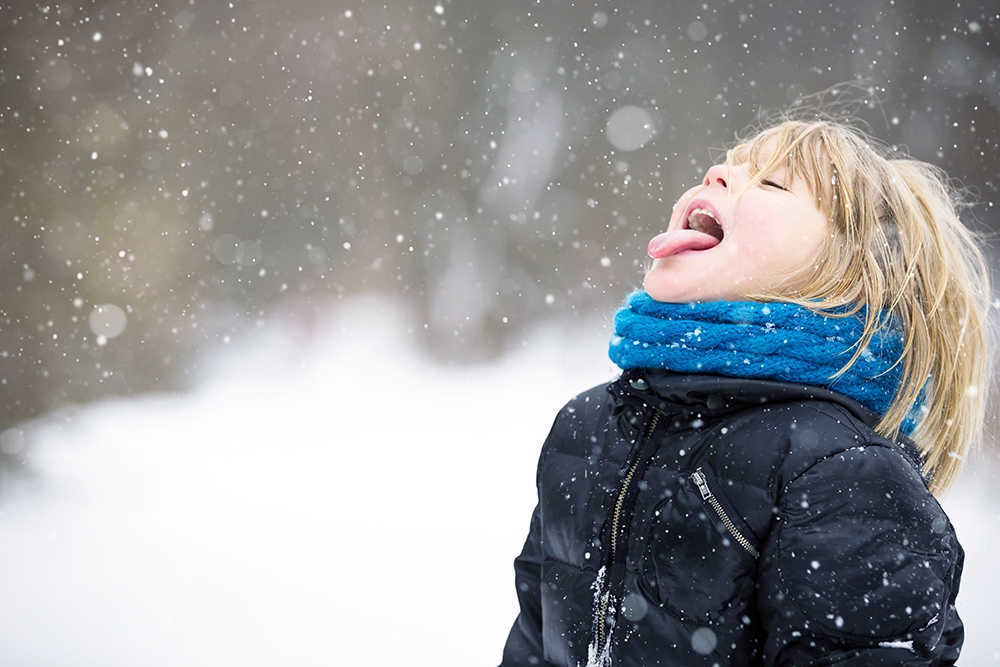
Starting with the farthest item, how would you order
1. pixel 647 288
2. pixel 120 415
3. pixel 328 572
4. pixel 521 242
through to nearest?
pixel 521 242
pixel 120 415
pixel 328 572
pixel 647 288

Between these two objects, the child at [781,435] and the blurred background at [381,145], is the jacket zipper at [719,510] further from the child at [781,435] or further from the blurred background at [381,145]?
the blurred background at [381,145]

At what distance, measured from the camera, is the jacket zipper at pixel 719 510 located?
1.94 feet

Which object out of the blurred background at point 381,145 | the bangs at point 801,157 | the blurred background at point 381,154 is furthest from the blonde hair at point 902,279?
the blurred background at point 381,145

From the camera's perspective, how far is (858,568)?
21.0 inches

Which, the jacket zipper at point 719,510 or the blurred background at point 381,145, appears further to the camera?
the blurred background at point 381,145

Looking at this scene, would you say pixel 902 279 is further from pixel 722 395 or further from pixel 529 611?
pixel 529 611

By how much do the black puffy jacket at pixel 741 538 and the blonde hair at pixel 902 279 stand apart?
69 mm

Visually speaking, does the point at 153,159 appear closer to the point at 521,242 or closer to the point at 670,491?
the point at 521,242

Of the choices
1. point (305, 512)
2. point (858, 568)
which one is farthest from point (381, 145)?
point (858, 568)

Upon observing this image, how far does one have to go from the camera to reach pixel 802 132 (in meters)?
0.75

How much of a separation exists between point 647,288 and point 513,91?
7.78 feet

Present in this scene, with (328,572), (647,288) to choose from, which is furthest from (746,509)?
(328,572)

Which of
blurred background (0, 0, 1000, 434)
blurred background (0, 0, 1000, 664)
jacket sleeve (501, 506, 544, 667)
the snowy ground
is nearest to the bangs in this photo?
jacket sleeve (501, 506, 544, 667)

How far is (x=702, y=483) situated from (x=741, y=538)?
2.1 inches
